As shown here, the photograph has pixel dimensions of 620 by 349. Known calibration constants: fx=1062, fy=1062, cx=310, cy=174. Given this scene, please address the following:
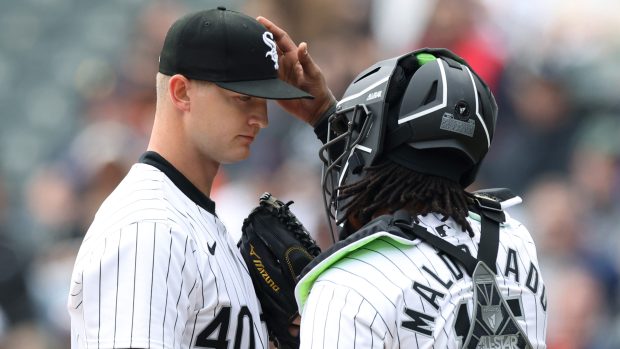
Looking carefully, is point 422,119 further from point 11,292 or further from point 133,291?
point 11,292

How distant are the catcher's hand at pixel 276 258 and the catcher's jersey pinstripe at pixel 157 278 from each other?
134 millimetres

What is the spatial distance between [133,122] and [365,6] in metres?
1.85

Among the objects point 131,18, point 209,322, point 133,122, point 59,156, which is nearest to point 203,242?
point 209,322

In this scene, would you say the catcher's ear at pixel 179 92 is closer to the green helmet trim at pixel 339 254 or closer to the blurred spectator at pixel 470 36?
the green helmet trim at pixel 339 254

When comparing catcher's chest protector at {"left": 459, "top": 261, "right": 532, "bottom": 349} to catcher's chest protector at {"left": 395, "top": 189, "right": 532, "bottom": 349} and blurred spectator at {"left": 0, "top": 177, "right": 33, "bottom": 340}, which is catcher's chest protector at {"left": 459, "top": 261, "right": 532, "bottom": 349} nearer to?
catcher's chest protector at {"left": 395, "top": 189, "right": 532, "bottom": 349}

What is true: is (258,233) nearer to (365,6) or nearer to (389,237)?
(389,237)

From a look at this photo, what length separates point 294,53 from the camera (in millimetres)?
3236

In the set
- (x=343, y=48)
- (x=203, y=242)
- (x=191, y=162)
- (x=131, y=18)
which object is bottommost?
(x=203, y=242)

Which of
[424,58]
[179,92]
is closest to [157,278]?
[179,92]

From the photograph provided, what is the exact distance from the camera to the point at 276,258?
120 inches

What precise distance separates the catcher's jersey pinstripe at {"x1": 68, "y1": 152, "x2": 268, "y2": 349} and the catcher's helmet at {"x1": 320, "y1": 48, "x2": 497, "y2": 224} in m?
0.35

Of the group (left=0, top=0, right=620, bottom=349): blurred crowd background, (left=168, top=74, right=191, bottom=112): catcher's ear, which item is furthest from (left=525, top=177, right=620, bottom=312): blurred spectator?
(left=168, top=74, right=191, bottom=112): catcher's ear

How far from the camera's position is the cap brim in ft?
9.19

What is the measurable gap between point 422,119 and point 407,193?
181mm
